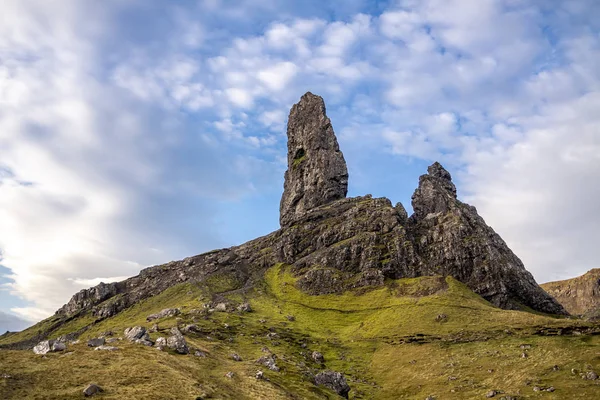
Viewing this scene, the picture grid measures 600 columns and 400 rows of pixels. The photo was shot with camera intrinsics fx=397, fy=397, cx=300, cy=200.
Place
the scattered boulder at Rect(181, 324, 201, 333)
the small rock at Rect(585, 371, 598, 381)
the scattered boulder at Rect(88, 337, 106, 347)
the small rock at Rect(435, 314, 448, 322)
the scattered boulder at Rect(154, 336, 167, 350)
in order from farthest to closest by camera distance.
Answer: the small rock at Rect(435, 314, 448, 322) → the scattered boulder at Rect(181, 324, 201, 333) → the scattered boulder at Rect(154, 336, 167, 350) → the small rock at Rect(585, 371, 598, 381) → the scattered boulder at Rect(88, 337, 106, 347)

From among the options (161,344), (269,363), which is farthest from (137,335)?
(269,363)

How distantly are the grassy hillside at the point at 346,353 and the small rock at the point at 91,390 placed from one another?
105 centimetres

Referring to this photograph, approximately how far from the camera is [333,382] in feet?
255

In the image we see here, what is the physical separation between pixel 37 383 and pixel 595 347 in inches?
4137

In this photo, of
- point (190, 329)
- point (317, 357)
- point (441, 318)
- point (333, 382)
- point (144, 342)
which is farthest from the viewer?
point (441, 318)

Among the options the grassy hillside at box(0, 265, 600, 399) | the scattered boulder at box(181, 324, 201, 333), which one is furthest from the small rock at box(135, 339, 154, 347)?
the scattered boulder at box(181, 324, 201, 333)

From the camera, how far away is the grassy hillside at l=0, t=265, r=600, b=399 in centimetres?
5159

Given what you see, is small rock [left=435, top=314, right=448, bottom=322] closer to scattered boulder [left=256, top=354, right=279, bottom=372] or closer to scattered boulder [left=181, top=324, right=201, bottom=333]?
scattered boulder [left=256, top=354, right=279, bottom=372]

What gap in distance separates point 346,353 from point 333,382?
4849 cm

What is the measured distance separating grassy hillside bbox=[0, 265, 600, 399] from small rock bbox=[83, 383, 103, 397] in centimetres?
105

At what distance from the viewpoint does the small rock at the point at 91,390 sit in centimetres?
4378

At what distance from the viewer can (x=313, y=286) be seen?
19512 cm

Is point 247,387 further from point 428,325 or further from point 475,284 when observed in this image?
point 475,284

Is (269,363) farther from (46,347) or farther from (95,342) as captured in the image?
(46,347)
